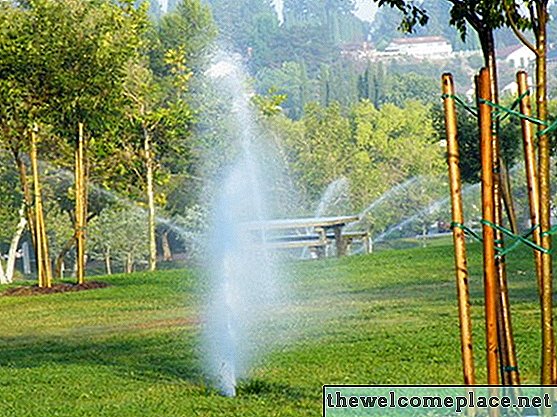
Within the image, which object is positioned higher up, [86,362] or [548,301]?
[548,301]

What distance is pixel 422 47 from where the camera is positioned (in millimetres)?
191750

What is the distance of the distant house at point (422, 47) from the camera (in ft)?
614

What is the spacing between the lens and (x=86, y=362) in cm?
1219

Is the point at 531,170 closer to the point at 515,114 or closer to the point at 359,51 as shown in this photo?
the point at 515,114

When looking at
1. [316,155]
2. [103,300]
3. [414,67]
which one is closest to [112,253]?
[316,155]

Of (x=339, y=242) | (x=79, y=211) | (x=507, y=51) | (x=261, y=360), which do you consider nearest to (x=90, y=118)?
(x=79, y=211)

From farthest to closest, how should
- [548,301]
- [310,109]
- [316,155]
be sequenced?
[310,109] → [316,155] → [548,301]

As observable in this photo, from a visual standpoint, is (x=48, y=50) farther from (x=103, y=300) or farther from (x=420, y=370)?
(x=420, y=370)

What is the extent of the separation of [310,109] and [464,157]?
Answer: 46.0m

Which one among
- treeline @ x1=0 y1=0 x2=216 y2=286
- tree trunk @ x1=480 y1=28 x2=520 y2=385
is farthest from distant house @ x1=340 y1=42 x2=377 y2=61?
tree trunk @ x1=480 y1=28 x2=520 y2=385

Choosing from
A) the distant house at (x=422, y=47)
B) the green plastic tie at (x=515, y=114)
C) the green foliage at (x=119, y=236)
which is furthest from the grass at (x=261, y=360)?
the distant house at (x=422, y=47)

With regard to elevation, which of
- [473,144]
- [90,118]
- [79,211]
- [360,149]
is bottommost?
[79,211]

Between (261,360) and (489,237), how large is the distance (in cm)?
543

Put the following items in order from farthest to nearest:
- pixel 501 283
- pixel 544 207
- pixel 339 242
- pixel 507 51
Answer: pixel 507 51 < pixel 339 242 < pixel 501 283 < pixel 544 207
